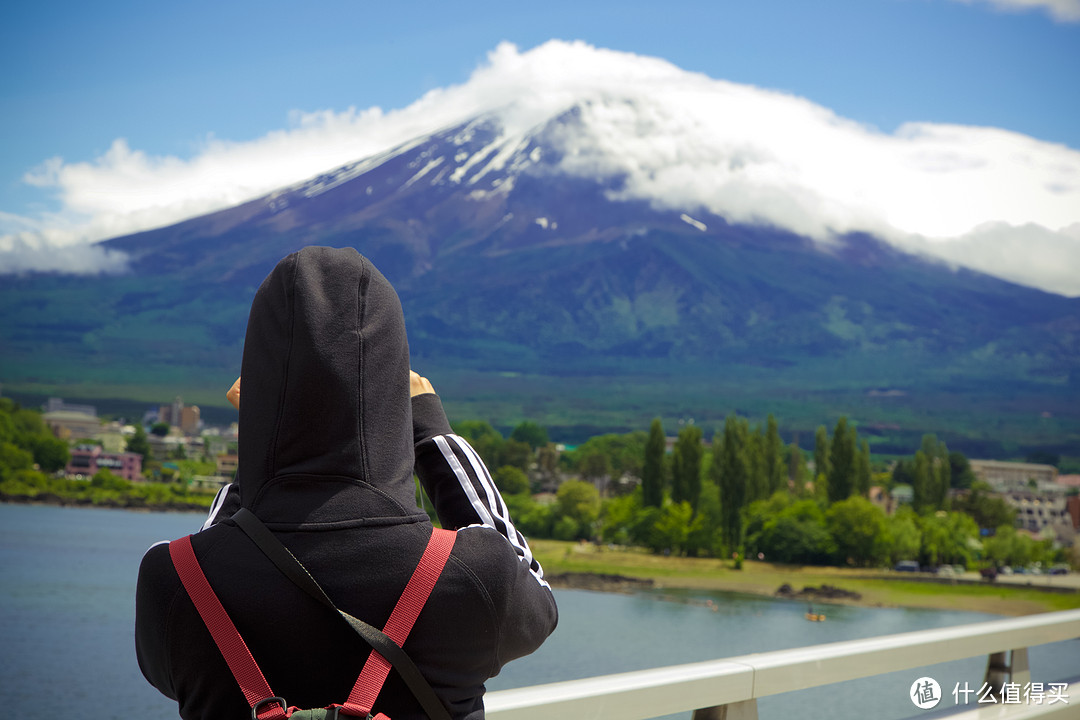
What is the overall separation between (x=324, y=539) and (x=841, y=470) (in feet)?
224

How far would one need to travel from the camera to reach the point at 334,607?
756mm

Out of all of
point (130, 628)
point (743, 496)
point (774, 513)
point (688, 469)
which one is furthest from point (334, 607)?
point (774, 513)

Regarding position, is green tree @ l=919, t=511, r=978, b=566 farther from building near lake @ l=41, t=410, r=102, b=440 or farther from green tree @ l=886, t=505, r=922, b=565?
building near lake @ l=41, t=410, r=102, b=440

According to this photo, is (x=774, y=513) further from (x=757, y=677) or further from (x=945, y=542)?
(x=757, y=677)

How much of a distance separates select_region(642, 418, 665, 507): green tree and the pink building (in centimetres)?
3822

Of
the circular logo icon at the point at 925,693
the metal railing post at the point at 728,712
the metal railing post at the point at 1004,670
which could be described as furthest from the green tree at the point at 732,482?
the metal railing post at the point at 728,712

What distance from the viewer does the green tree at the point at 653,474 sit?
215ft

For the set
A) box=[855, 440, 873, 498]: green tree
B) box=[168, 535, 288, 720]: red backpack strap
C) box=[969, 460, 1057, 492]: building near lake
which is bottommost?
box=[969, 460, 1057, 492]: building near lake

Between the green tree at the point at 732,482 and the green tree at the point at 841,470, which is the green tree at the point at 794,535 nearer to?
the green tree at the point at 732,482

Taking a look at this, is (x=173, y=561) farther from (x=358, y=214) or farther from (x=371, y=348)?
(x=358, y=214)

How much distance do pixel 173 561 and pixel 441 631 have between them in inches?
8.7

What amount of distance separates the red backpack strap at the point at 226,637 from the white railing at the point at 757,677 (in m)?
0.43

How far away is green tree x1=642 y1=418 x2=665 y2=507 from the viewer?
215 feet

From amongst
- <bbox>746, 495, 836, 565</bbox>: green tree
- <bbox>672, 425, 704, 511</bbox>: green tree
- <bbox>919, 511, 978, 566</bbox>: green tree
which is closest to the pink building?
<bbox>672, 425, 704, 511</bbox>: green tree
